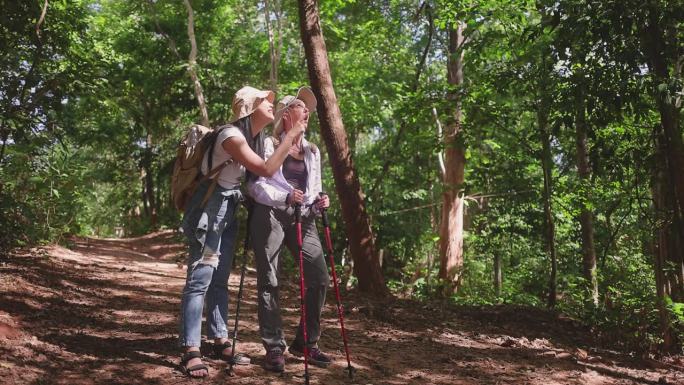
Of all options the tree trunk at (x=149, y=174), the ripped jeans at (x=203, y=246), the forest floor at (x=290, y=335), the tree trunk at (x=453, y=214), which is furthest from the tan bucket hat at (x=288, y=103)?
the tree trunk at (x=149, y=174)

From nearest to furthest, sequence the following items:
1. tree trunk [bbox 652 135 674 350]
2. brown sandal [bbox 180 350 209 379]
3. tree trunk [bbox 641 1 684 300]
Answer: brown sandal [bbox 180 350 209 379] → tree trunk [bbox 641 1 684 300] → tree trunk [bbox 652 135 674 350]

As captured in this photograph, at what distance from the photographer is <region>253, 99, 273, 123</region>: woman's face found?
14.1 ft

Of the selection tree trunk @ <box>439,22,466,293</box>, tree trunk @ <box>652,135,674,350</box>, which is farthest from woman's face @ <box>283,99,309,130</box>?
tree trunk @ <box>439,22,466,293</box>

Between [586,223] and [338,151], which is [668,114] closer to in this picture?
[338,151]

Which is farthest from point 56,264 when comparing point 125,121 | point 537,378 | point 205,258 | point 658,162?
point 125,121

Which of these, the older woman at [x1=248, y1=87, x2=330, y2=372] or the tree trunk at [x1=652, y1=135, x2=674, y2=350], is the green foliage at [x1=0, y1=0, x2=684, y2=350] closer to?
the tree trunk at [x1=652, y1=135, x2=674, y2=350]

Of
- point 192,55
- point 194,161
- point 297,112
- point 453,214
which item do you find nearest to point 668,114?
point 297,112

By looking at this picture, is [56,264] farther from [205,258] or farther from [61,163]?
[205,258]

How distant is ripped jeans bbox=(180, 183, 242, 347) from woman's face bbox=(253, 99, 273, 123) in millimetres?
585

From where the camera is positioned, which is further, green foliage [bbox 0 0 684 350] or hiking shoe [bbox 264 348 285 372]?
green foliage [bbox 0 0 684 350]

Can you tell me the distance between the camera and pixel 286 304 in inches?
298

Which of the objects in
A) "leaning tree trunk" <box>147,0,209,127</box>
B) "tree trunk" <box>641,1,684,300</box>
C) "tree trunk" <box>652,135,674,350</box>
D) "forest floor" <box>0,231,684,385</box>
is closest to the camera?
"forest floor" <box>0,231,684,385</box>

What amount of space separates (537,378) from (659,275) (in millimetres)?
2198

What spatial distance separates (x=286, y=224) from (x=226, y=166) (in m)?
0.64
